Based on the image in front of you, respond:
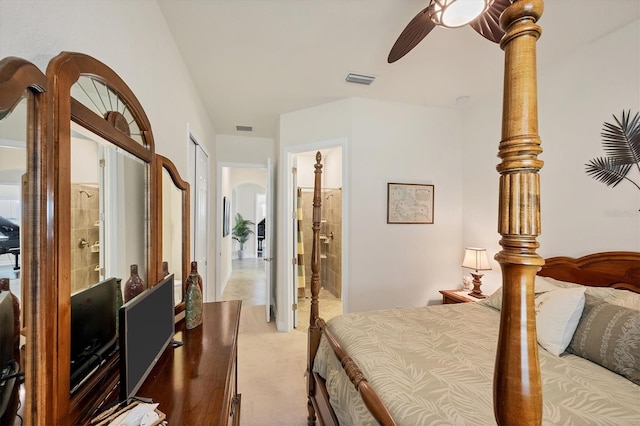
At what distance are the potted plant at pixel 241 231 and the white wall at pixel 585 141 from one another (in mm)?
7521

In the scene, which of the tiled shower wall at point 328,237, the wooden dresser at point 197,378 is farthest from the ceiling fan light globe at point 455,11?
the tiled shower wall at point 328,237

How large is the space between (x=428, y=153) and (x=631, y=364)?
8.28 ft

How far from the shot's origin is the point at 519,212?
478 mm

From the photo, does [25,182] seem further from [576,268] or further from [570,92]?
[570,92]

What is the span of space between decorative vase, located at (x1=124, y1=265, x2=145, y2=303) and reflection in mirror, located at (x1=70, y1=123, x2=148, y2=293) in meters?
0.03

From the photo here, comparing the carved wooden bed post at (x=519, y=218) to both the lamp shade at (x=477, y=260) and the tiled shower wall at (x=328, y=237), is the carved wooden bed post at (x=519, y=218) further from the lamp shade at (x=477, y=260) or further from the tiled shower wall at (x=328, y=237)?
the tiled shower wall at (x=328, y=237)

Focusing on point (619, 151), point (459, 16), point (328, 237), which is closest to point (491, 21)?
point (459, 16)

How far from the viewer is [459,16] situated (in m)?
1.45

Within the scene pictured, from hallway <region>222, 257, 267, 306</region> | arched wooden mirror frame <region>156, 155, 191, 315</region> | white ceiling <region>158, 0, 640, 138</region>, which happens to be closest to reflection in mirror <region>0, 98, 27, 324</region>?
arched wooden mirror frame <region>156, 155, 191, 315</region>

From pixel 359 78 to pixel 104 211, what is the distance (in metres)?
2.38

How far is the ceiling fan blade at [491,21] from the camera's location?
1.43 m

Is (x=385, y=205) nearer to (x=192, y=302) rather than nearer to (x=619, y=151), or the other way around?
(x=619, y=151)

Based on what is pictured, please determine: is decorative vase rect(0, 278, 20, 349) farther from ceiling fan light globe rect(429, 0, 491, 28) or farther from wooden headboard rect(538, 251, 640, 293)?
wooden headboard rect(538, 251, 640, 293)

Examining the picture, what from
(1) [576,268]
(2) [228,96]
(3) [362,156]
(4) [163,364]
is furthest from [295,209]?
(1) [576,268]
